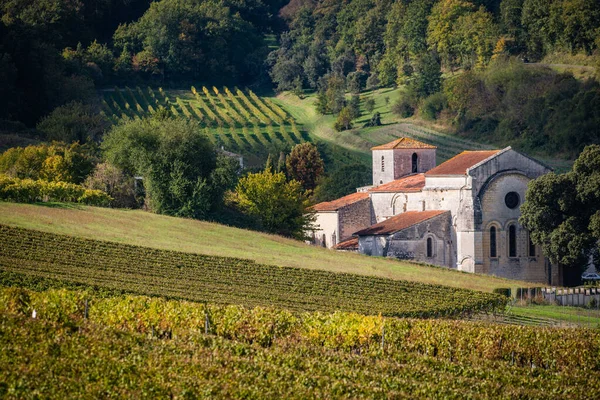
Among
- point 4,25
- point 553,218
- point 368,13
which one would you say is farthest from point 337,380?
point 368,13

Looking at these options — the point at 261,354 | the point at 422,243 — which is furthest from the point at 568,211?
the point at 261,354

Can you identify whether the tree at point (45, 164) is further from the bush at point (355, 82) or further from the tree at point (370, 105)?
the bush at point (355, 82)

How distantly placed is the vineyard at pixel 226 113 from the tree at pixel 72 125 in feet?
32.6

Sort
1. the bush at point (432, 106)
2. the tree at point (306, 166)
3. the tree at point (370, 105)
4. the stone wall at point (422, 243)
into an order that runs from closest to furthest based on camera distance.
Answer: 1. the stone wall at point (422, 243)
2. the tree at point (306, 166)
3. the bush at point (432, 106)
4. the tree at point (370, 105)

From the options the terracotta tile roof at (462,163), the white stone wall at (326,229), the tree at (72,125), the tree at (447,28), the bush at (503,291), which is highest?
the tree at (447,28)

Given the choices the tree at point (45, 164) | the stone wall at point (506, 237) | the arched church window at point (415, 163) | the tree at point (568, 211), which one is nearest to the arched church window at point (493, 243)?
the stone wall at point (506, 237)

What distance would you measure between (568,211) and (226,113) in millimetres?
68518

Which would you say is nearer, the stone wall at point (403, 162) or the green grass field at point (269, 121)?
the stone wall at point (403, 162)

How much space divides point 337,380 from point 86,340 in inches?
291

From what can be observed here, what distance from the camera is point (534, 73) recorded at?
385ft

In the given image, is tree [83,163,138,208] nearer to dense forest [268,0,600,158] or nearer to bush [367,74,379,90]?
dense forest [268,0,600,158]

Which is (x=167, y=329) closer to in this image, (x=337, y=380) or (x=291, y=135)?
(x=337, y=380)

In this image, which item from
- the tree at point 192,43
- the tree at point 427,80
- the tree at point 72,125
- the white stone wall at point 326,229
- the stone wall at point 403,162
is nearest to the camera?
the white stone wall at point 326,229

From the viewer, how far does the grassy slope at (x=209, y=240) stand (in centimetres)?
6072
